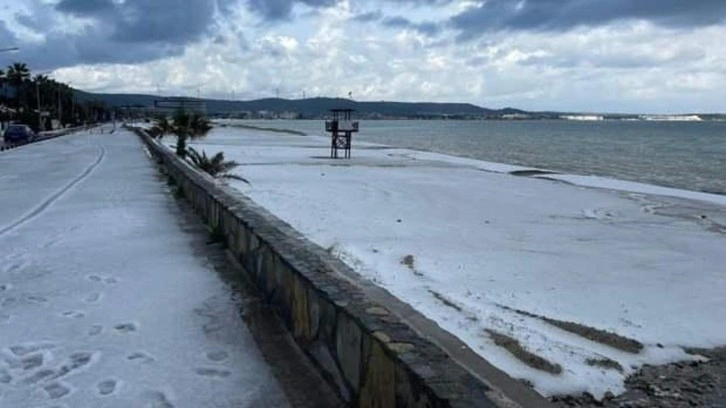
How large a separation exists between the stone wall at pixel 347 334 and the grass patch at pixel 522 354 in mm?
1765

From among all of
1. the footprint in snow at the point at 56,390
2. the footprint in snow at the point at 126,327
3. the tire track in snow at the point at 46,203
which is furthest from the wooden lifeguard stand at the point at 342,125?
the footprint in snow at the point at 56,390

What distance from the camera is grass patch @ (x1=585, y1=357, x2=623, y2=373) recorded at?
6.36 metres

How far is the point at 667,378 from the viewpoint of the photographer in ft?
20.4

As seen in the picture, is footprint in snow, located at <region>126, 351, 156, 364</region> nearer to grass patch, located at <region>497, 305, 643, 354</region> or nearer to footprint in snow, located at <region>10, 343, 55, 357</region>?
footprint in snow, located at <region>10, 343, 55, 357</region>

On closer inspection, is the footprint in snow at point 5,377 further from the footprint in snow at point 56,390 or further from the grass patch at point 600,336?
the grass patch at point 600,336

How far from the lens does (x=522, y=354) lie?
→ 6504 millimetres

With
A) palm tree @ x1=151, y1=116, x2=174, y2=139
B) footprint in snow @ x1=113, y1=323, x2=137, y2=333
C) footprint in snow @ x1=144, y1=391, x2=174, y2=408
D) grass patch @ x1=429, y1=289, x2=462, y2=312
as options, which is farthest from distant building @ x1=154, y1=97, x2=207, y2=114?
footprint in snow @ x1=144, y1=391, x2=174, y2=408

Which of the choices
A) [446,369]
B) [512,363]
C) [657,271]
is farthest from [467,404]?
[657,271]

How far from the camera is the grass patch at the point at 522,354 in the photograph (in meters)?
6.23

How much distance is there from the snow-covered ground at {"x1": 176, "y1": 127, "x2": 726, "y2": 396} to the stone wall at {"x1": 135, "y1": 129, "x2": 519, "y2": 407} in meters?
1.69

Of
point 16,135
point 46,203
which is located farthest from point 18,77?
point 46,203

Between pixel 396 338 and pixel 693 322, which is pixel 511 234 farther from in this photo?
pixel 396 338

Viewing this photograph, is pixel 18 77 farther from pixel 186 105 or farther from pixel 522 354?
pixel 522 354

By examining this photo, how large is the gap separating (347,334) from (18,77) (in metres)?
105
